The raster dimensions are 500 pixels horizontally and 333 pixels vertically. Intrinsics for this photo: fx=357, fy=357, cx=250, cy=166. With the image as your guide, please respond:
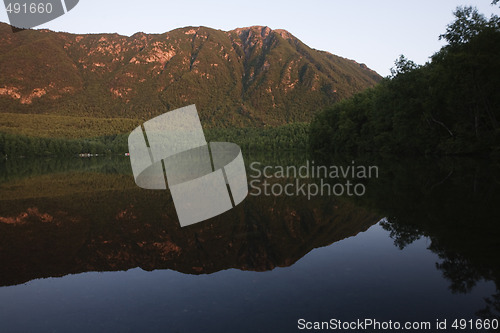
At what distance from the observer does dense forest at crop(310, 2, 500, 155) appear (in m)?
38.9

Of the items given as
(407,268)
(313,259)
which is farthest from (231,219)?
(407,268)

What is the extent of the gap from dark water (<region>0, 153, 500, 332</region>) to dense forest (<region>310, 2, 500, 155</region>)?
29.8 meters

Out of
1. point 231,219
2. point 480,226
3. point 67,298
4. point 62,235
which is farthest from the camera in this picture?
point 231,219

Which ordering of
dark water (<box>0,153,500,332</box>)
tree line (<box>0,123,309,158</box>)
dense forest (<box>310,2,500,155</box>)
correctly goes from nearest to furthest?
dark water (<box>0,153,500,332</box>), dense forest (<box>310,2,500,155</box>), tree line (<box>0,123,309,158</box>)

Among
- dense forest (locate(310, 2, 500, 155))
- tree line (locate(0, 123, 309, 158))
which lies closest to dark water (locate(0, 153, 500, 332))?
dense forest (locate(310, 2, 500, 155))

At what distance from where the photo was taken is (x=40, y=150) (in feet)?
536

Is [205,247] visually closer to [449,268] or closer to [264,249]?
[264,249]

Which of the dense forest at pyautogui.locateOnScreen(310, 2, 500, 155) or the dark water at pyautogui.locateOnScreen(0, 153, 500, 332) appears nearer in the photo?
the dark water at pyautogui.locateOnScreen(0, 153, 500, 332)

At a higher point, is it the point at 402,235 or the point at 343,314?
the point at 343,314

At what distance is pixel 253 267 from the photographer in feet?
29.3

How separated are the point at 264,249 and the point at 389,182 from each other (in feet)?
53.7

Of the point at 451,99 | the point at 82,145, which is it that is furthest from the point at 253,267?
the point at 82,145

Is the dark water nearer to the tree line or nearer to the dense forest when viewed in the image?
the dense forest

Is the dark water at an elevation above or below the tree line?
above
